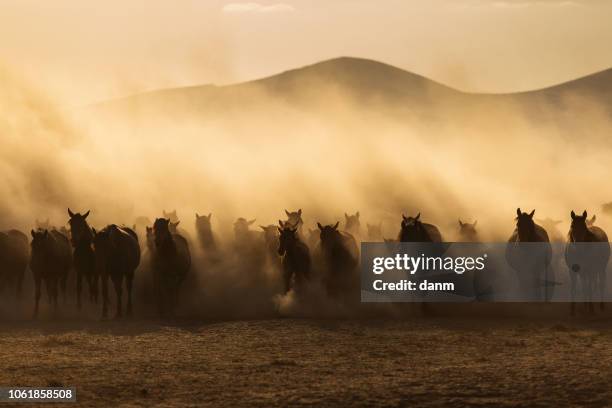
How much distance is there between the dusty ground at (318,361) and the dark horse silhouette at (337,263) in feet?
11.1

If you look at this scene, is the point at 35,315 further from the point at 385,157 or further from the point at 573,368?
the point at 385,157

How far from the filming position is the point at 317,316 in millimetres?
25328

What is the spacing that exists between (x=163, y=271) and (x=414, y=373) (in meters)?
11.3

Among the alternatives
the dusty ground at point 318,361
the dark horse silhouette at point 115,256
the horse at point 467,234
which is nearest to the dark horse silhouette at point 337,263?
the dusty ground at point 318,361

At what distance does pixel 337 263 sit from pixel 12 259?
854 centimetres

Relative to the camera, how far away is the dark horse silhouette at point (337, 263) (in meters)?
27.6

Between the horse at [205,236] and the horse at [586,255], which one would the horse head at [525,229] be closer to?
the horse at [586,255]

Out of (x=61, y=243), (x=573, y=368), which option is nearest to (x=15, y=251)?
(x=61, y=243)

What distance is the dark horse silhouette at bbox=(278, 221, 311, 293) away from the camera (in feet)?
88.1

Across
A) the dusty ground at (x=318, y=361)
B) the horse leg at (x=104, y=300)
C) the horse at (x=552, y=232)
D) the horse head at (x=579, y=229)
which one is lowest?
the dusty ground at (x=318, y=361)

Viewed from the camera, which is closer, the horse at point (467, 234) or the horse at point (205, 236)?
the horse at point (467, 234)

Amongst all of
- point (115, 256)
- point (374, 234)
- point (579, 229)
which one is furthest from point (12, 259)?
point (579, 229)

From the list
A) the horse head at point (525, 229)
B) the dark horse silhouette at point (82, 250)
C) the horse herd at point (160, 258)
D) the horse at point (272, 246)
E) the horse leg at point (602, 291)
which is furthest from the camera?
the horse at point (272, 246)

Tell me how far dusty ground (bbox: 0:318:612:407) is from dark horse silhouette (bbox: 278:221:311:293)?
3.10 meters
